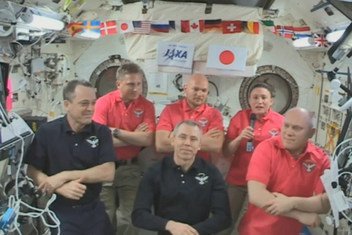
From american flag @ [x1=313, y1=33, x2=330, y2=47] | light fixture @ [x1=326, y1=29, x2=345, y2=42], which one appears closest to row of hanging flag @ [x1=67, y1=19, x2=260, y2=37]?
light fixture @ [x1=326, y1=29, x2=345, y2=42]

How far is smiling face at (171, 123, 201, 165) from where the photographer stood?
2.87m

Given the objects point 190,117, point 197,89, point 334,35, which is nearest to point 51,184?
point 190,117

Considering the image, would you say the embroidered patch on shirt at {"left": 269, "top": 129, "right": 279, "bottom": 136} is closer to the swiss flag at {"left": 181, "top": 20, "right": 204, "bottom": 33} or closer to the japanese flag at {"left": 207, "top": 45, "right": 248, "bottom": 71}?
the japanese flag at {"left": 207, "top": 45, "right": 248, "bottom": 71}

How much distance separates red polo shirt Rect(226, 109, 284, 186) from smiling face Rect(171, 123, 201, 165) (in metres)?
0.73

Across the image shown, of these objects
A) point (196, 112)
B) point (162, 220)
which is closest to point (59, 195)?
point (162, 220)

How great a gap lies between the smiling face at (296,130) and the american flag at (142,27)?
66.1 inches

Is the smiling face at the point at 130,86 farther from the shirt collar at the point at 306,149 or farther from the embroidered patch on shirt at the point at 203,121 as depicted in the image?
the shirt collar at the point at 306,149

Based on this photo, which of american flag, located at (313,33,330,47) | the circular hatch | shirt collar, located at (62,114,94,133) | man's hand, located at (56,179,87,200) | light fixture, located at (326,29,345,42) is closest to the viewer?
man's hand, located at (56,179,87,200)

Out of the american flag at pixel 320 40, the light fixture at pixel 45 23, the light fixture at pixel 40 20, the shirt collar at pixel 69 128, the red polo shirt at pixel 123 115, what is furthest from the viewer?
the american flag at pixel 320 40

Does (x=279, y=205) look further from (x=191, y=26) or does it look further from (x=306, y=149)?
(x=191, y=26)

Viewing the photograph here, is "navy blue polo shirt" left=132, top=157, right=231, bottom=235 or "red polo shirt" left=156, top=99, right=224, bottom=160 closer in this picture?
"navy blue polo shirt" left=132, top=157, right=231, bottom=235

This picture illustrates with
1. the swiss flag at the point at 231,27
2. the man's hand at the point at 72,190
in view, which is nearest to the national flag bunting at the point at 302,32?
the swiss flag at the point at 231,27

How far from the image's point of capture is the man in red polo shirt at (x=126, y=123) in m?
3.60

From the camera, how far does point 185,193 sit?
2873 mm
